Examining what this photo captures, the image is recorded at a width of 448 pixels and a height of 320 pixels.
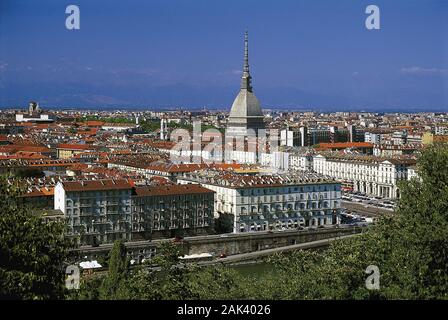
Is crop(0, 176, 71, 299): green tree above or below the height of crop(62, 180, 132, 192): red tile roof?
above

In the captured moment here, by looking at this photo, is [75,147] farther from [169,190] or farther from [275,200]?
[169,190]

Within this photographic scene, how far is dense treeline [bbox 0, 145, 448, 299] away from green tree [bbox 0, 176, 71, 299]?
0.07 feet

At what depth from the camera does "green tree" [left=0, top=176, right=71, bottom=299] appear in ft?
20.6

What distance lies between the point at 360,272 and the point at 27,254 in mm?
3280

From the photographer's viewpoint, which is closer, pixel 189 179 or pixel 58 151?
pixel 189 179

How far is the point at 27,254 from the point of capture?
260 inches

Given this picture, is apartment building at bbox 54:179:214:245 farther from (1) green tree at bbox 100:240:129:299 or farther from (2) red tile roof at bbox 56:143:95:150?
(2) red tile roof at bbox 56:143:95:150

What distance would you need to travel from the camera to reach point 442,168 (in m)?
9.11

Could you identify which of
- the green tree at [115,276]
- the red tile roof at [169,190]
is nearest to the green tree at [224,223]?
the red tile roof at [169,190]

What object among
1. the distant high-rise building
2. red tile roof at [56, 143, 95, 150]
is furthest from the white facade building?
the distant high-rise building

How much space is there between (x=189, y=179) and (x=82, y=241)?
520 centimetres

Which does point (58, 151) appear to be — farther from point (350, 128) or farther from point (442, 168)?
point (442, 168)

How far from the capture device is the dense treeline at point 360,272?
22.5ft
